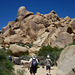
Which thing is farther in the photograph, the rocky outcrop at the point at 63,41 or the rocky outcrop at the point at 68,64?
the rocky outcrop at the point at 63,41

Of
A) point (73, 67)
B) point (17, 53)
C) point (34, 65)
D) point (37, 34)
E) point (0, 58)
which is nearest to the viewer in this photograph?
point (73, 67)

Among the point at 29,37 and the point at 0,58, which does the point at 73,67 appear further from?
the point at 29,37

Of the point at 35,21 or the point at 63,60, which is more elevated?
the point at 35,21

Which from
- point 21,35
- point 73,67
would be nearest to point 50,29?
point 21,35

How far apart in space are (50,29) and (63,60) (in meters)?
36.7

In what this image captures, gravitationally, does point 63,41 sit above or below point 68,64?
above

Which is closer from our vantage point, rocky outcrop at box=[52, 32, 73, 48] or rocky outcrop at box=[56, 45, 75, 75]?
rocky outcrop at box=[56, 45, 75, 75]

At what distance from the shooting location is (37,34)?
49.2 m

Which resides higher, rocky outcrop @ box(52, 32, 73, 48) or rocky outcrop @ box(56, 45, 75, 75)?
rocky outcrop @ box(52, 32, 73, 48)

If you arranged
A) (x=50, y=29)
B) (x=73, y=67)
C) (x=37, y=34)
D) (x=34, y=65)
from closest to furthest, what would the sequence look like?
1. (x=73, y=67)
2. (x=34, y=65)
3. (x=50, y=29)
4. (x=37, y=34)

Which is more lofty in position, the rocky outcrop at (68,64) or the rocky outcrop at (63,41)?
the rocky outcrop at (63,41)

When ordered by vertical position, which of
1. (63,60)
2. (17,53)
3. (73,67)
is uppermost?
(17,53)

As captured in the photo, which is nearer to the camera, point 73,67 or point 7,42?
point 73,67

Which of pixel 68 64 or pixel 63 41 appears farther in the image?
pixel 63 41
